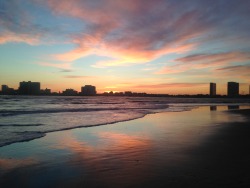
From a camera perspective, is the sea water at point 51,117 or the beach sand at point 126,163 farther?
the sea water at point 51,117

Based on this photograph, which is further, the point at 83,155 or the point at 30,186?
the point at 83,155

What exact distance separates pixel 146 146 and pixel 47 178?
593 cm

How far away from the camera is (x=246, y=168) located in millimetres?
8742

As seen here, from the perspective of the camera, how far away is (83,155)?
35.5 feet

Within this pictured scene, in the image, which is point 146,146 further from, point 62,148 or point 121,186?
point 121,186

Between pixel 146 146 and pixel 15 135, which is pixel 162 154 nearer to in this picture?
pixel 146 146

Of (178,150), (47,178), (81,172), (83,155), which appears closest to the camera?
(47,178)

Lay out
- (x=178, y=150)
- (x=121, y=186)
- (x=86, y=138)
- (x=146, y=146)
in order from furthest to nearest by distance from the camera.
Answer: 1. (x=86, y=138)
2. (x=146, y=146)
3. (x=178, y=150)
4. (x=121, y=186)

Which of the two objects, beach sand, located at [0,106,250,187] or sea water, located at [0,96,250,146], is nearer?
beach sand, located at [0,106,250,187]

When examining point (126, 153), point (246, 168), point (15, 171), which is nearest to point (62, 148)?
point (126, 153)

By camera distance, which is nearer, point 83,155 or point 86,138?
point 83,155

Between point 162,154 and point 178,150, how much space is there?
1.13 m

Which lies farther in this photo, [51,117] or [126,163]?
[51,117]

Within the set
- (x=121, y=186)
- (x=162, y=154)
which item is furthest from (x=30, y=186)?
(x=162, y=154)
